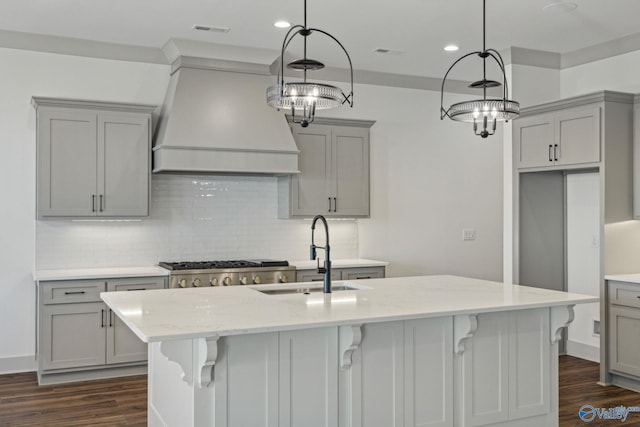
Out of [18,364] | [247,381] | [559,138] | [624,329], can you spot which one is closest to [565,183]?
[559,138]

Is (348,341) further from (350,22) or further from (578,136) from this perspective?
(578,136)

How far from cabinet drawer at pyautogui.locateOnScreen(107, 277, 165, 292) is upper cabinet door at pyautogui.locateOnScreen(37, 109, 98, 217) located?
638 millimetres

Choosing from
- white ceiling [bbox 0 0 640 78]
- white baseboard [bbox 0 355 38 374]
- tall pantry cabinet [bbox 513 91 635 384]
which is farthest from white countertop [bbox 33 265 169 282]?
tall pantry cabinet [bbox 513 91 635 384]

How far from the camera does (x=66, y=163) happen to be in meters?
5.36

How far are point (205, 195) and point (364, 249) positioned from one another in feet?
6.11

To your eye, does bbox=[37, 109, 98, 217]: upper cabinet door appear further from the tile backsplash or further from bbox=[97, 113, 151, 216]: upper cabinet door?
the tile backsplash

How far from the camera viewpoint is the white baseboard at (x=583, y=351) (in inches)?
233

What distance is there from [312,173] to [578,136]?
2.45 m

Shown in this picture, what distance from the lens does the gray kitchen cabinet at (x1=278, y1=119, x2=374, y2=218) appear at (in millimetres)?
6273

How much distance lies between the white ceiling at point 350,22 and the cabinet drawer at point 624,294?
2.14 meters

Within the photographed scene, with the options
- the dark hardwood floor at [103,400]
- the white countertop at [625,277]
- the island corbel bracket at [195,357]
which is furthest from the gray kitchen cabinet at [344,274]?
the island corbel bracket at [195,357]

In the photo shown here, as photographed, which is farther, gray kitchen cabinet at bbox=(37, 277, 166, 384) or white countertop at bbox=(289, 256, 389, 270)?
white countertop at bbox=(289, 256, 389, 270)

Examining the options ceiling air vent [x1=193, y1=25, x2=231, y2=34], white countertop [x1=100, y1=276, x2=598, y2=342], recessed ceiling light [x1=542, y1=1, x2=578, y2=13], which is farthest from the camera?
ceiling air vent [x1=193, y1=25, x2=231, y2=34]

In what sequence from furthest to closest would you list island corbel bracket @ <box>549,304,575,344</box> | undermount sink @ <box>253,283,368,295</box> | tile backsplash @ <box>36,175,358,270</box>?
tile backsplash @ <box>36,175,358,270</box> → undermount sink @ <box>253,283,368,295</box> → island corbel bracket @ <box>549,304,575,344</box>
